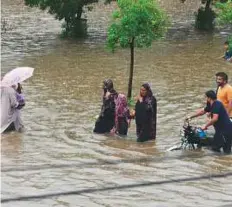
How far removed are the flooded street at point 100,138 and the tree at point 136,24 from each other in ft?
5.09

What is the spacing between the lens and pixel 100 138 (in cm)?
1209

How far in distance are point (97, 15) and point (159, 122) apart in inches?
920

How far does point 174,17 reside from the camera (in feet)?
117

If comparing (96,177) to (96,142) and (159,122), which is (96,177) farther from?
(159,122)

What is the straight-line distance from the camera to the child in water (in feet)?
40.0

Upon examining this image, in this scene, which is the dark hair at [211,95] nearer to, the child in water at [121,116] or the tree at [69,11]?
the child in water at [121,116]

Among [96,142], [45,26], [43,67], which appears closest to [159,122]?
[96,142]

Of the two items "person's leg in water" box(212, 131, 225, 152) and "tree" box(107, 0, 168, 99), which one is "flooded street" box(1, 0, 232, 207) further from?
"tree" box(107, 0, 168, 99)

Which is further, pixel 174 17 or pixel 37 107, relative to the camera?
pixel 174 17

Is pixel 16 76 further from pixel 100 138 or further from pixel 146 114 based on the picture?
pixel 146 114

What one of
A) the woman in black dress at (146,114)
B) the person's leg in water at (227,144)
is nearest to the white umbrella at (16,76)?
the woman in black dress at (146,114)

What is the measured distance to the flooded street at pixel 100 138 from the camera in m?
8.76

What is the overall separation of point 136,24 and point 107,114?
112 inches

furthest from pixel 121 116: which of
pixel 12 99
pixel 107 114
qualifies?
pixel 12 99
